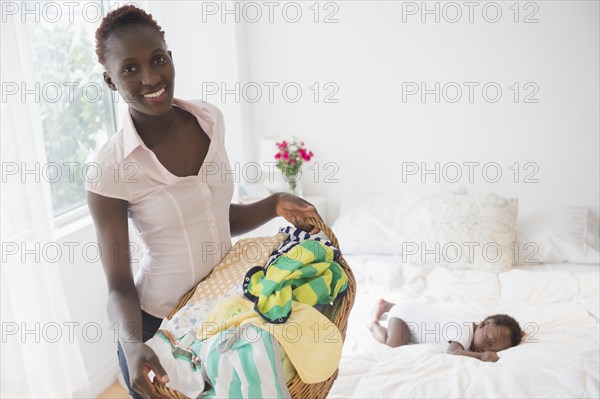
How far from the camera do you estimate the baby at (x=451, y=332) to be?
2254 millimetres

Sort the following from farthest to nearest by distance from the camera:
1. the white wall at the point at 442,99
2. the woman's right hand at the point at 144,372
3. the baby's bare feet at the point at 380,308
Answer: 1. the white wall at the point at 442,99
2. the baby's bare feet at the point at 380,308
3. the woman's right hand at the point at 144,372

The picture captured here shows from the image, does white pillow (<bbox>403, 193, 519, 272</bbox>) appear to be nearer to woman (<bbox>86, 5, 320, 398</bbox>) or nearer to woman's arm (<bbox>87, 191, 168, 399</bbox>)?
woman (<bbox>86, 5, 320, 398</bbox>)

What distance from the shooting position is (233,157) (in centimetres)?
352

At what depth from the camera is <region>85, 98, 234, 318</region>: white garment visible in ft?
4.05

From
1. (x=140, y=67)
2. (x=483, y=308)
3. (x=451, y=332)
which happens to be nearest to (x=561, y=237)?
(x=483, y=308)

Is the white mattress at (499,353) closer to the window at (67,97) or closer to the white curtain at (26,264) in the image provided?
the white curtain at (26,264)

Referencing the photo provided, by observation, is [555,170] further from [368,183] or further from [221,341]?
[221,341]

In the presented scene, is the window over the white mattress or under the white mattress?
over

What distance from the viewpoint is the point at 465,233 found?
9.53 feet

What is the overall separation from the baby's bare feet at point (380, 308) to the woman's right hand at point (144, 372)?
151 centimetres

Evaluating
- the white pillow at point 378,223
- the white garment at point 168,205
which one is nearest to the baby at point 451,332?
the white pillow at point 378,223

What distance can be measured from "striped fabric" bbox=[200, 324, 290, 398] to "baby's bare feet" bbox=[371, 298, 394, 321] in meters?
1.42

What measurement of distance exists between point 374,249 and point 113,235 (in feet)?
6.59

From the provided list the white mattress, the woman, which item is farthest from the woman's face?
the white mattress
